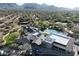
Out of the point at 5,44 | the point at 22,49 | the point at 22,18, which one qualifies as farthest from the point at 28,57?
the point at 22,18

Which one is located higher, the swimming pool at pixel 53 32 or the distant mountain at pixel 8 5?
the distant mountain at pixel 8 5

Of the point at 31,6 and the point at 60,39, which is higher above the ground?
the point at 31,6

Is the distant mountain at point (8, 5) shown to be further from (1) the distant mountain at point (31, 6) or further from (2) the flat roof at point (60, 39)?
(2) the flat roof at point (60, 39)

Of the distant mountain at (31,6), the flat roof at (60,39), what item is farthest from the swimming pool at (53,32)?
the distant mountain at (31,6)

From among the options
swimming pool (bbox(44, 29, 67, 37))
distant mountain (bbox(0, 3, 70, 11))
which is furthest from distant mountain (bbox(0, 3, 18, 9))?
swimming pool (bbox(44, 29, 67, 37))

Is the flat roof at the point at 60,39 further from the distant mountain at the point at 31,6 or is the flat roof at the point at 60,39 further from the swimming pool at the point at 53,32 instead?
the distant mountain at the point at 31,6

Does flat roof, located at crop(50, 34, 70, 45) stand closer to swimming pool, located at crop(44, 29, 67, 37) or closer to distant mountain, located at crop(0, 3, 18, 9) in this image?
swimming pool, located at crop(44, 29, 67, 37)

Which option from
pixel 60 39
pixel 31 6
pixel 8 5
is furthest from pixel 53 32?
pixel 8 5

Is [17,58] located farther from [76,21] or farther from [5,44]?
[76,21]

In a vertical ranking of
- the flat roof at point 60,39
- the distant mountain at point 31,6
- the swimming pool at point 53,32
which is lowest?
the flat roof at point 60,39

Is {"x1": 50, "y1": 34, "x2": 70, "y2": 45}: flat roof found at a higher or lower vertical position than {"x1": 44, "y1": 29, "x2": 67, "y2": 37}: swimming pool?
lower

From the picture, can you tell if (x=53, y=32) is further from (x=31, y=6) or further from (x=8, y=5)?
(x=8, y=5)
